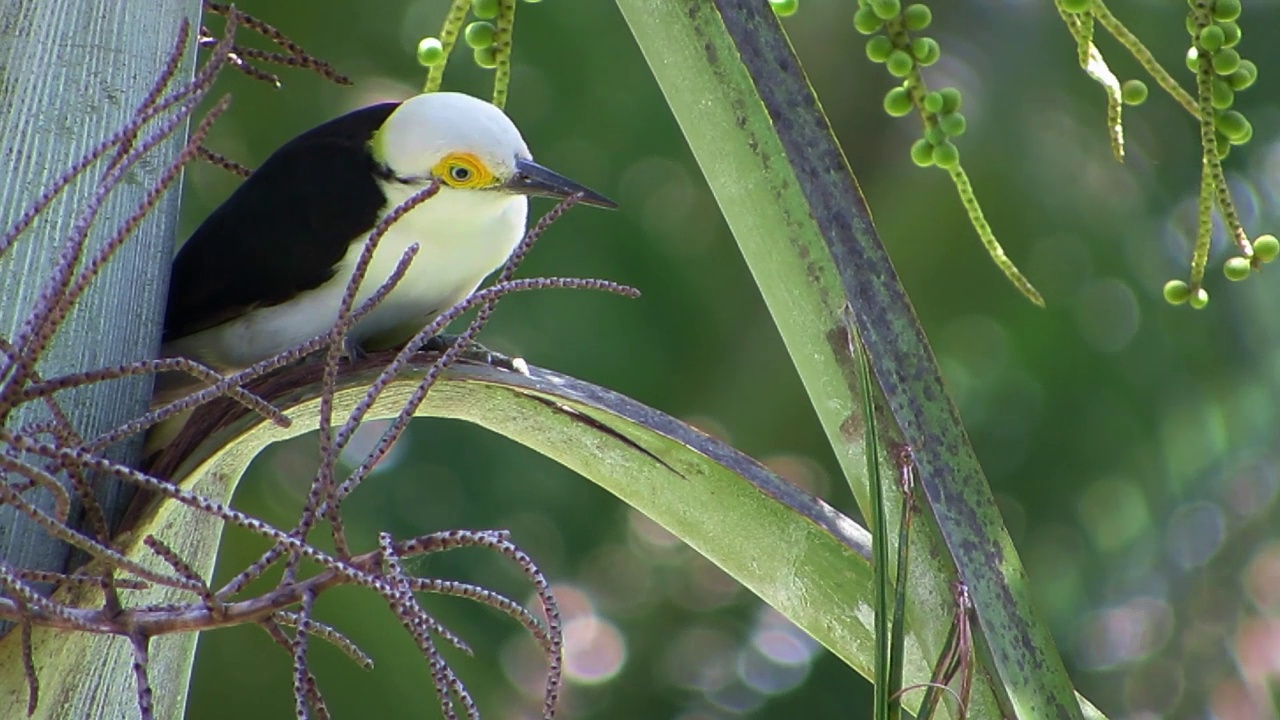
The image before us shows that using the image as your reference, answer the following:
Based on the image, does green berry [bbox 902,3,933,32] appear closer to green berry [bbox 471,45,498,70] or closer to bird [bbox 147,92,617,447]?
green berry [bbox 471,45,498,70]

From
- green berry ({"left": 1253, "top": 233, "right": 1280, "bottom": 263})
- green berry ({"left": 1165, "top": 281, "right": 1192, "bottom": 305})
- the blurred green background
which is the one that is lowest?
green berry ({"left": 1165, "top": 281, "right": 1192, "bottom": 305})

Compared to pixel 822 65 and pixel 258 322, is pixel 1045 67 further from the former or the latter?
pixel 258 322

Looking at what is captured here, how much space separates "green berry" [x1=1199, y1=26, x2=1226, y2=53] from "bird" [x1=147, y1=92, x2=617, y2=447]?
72cm

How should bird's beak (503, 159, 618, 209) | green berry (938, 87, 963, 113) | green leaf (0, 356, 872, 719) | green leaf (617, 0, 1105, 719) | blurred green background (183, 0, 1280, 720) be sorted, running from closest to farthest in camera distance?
green leaf (617, 0, 1105, 719) → green leaf (0, 356, 872, 719) → green berry (938, 87, 963, 113) → bird's beak (503, 159, 618, 209) → blurred green background (183, 0, 1280, 720)

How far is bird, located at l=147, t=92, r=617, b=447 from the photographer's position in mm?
1561

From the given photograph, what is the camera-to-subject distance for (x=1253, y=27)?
3324mm

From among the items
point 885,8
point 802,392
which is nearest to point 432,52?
point 885,8

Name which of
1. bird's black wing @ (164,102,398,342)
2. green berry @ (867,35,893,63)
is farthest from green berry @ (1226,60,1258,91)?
bird's black wing @ (164,102,398,342)

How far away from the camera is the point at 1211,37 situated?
94cm

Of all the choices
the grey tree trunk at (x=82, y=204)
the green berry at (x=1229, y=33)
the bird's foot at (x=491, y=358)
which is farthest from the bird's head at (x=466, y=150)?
the green berry at (x=1229, y=33)

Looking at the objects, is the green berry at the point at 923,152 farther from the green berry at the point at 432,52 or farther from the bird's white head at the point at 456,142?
the bird's white head at the point at 456,142

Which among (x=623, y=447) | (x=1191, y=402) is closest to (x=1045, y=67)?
(x=1191, y=402)

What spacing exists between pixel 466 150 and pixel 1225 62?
817mm

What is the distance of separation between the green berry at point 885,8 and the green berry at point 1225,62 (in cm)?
19
